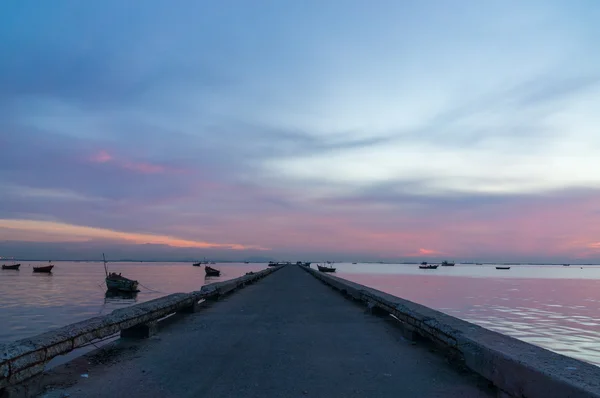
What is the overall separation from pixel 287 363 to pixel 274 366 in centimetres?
33

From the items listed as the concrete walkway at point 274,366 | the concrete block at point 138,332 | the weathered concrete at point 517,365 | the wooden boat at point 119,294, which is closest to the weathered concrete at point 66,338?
the concrete block at point 138,332

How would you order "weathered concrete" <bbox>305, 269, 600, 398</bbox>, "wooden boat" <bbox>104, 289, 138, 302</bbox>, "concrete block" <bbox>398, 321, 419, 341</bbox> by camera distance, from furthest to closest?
"wooden boat" <bbox>104, 289, 138, 302</bbox> → "concrete block" <bbox>398, 321, 419, 341</bbox> → "weathered concrete" <bbox>305, 269, 600, 398</bbox>

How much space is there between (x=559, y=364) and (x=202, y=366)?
527 centimetres

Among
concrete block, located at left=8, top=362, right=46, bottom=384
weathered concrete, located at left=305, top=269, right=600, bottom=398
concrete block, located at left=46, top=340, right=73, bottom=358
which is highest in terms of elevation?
weathered concrete, located at left=305, top=269, right=600, bottom=398

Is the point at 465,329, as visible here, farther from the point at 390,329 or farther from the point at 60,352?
the point at 60,352

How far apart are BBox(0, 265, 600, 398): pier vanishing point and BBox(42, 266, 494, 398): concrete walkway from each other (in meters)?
0.02

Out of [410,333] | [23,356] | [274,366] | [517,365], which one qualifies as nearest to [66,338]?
[23,356]

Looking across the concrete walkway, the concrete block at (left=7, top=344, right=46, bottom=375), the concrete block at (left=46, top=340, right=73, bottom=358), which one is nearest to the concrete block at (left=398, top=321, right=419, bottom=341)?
the concrete walkway

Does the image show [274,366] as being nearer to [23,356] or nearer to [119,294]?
[23,356]

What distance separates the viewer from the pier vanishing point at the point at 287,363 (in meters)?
5.21

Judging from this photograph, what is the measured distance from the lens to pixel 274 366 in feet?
24.0

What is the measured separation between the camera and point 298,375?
6738 millimetres

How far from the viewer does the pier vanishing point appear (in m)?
5.21

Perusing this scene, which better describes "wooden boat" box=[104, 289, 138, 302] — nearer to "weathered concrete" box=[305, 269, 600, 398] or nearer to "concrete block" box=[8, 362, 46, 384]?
"concrete block" box=[8, 362, 46, 384]
